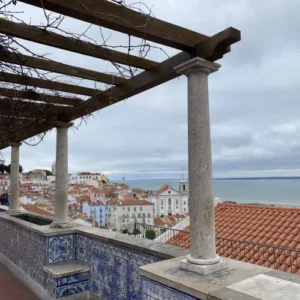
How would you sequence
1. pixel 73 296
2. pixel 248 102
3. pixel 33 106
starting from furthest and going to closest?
pixel 248 102 < pixel 33 106 < pixel 73 296

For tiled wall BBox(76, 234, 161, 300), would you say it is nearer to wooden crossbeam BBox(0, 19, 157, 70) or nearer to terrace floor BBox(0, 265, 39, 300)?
terrace floor BBox(0, 265, 39, 300)

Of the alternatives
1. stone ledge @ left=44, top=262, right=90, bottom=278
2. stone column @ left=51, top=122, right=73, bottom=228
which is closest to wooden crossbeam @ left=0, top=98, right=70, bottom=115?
stone column @ left=51, top=122, right=73, bottom=228

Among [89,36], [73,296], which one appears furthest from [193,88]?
[73,296]

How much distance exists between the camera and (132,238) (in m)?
3.36

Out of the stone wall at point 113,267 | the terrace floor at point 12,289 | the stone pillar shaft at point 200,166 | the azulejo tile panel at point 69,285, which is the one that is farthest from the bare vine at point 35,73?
the terrace floor at point 12,289

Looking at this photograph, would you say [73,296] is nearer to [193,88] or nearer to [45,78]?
[45,78]

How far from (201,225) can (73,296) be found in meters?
2.33

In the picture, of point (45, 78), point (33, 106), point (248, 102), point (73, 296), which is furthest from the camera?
point (248, 102)

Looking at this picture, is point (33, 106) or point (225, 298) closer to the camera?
point (225, 298)

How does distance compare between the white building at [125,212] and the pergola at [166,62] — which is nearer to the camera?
the pergola at [166,62]

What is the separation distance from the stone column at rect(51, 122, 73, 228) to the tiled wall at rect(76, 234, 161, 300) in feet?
1.74

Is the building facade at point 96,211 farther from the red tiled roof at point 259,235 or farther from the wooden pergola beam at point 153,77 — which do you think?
the wooden pergola beam at point 153,77

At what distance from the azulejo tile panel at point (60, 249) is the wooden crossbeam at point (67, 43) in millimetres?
2640

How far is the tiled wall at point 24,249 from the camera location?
425 centimetres
